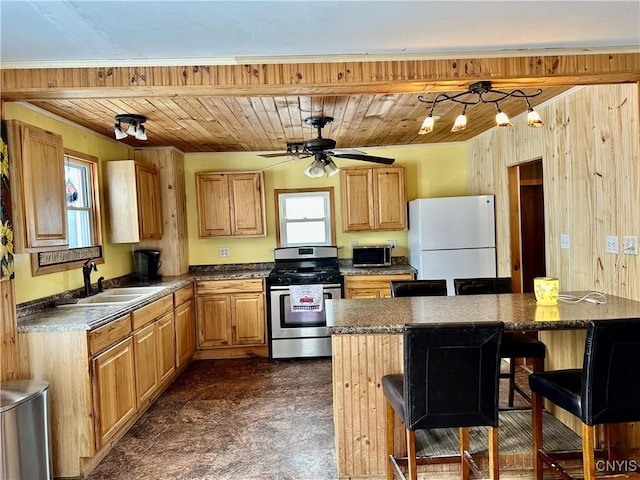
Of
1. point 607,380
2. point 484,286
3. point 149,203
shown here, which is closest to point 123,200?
point 149,203

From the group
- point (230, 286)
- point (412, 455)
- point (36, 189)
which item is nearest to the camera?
point (412, 455)

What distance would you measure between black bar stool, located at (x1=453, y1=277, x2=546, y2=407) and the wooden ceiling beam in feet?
4.65

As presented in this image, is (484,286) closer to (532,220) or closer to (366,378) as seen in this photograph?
(366,378)

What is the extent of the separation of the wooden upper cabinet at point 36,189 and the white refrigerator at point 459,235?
10.2ft

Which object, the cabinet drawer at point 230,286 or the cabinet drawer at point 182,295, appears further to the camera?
the cabinet drawer at point 230,286

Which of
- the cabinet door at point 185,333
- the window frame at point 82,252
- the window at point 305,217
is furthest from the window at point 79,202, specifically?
the window at point 305,217

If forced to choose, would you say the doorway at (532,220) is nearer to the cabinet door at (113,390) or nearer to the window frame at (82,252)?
the cabinet door at (113,390)

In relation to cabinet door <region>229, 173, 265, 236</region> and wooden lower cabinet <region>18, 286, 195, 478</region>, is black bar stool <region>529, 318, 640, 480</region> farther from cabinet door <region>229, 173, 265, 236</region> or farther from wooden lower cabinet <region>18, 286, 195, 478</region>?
cabinet door <region>229, 173, 265, 236</region>

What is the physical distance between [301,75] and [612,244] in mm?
2105

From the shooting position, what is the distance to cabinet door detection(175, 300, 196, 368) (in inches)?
158

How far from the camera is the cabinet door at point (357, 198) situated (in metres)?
4.78

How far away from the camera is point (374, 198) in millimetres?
4805

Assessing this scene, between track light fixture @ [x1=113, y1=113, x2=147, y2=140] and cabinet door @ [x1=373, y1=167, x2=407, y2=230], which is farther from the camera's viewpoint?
cabinet door @ [x1=373, y1=167, x2=407, y2=230]

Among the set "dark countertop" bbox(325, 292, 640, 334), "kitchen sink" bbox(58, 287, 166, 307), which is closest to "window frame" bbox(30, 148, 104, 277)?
"kitchen sink" bbox(58, 287, 166, 307)
